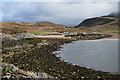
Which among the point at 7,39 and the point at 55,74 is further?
the point at 7,39

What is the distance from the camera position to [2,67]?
1090 centimetres

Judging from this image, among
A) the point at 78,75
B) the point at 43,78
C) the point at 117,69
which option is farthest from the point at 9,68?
the point at 117,69

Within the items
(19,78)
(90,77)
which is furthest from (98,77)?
(19,78)

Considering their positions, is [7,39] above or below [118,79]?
above

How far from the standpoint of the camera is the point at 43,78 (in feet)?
33.6

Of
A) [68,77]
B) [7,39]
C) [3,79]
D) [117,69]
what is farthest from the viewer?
[7,39]

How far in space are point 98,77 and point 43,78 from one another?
17.3 ft

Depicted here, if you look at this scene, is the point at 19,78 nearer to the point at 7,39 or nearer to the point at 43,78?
the point at 43,78

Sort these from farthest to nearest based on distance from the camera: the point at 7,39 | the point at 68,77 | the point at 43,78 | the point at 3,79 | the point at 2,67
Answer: the point at 7,39
the point at 68,77
the point at 2,67
the point at 43,78
the point at 3,79

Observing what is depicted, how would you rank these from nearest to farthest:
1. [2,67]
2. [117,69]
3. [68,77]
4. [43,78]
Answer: [43,78], [2,67], [68,77], [117,69]

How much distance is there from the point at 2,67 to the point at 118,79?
34.8 feet

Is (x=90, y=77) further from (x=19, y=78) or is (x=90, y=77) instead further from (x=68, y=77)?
(x=19, y=78)

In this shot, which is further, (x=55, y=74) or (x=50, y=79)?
(x=55, y=74)

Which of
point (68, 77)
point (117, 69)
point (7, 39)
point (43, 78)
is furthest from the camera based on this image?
point (7, 39)
